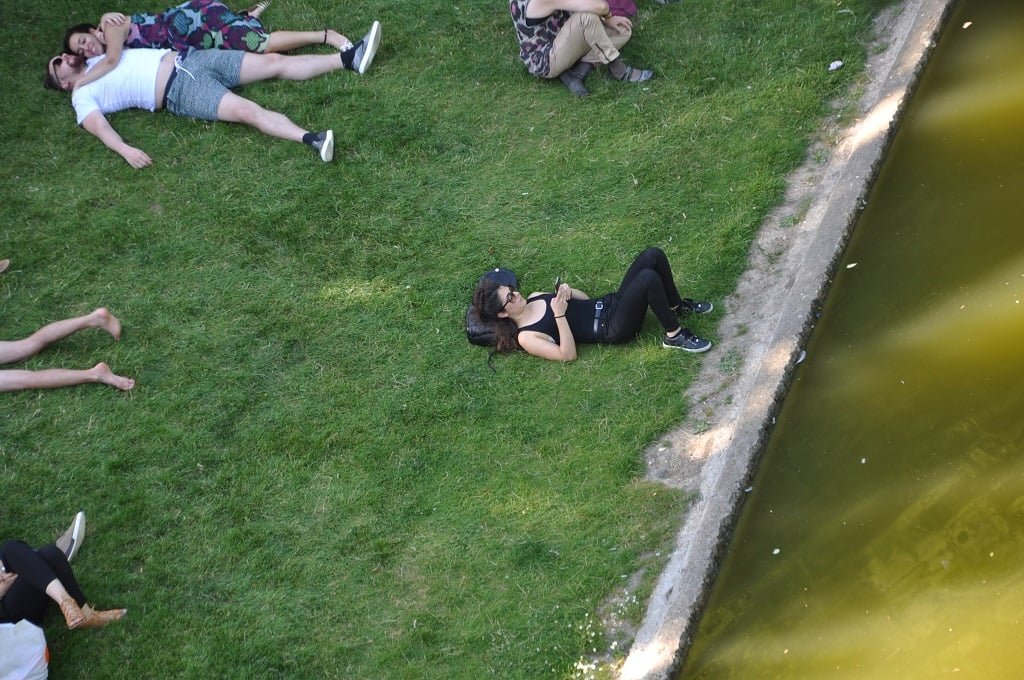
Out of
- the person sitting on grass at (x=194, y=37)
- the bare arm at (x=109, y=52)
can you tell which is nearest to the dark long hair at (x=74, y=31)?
the person sitting on grass at (x=194, y=37)

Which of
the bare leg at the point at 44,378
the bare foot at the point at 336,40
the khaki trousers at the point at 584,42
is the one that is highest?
the khaki trousers at the point at 584,42

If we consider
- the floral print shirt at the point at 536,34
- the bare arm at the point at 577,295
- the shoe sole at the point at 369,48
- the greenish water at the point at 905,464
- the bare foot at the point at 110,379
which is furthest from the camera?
the shoe sole at the point at 369,48

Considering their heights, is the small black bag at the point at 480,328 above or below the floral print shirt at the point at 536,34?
below

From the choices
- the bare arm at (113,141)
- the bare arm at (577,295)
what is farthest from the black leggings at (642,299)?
the bare arm at (113,141)

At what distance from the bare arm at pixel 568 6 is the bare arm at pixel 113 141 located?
336cm

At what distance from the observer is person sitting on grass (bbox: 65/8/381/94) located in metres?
8.62

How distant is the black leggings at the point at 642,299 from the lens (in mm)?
6035

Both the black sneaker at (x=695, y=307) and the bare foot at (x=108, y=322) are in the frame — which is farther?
the bare foot at (x=108, y=322)

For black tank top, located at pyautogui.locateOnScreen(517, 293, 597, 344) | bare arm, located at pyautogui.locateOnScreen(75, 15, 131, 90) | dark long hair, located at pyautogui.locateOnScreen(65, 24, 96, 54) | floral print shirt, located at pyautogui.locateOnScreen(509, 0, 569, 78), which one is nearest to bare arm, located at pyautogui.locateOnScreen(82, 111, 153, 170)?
bare arm, located at pyautogui.locateOnScreen(75, 15, 131, 90)

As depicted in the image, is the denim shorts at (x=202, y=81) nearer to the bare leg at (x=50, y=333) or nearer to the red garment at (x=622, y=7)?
the bare leg at (x=50, y=333)

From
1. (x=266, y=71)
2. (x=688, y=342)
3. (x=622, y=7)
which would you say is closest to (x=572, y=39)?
(x=622, y=7)

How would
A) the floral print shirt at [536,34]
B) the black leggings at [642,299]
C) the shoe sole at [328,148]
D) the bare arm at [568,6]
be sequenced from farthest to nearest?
the floral print shirt at [536,34], the shoe sole at [328,148], the bare arm at [568,6], the black leggings at [642,299]

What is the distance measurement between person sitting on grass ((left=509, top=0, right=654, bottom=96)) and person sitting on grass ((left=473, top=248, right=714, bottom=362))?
97.4 inches

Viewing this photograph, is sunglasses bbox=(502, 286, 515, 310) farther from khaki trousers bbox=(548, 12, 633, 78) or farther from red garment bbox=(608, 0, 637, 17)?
red garment bbox=(608, 0, 637, 17)
